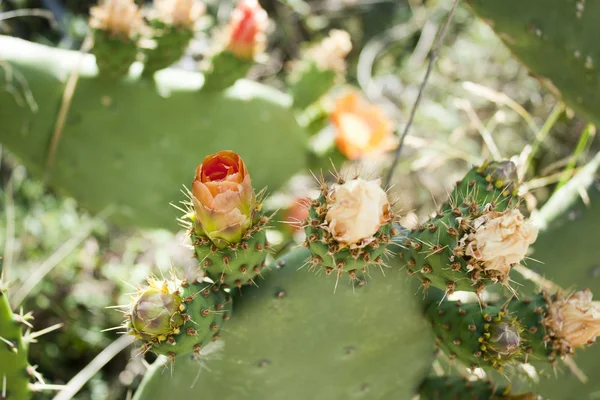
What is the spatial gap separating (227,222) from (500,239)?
37 centimetres

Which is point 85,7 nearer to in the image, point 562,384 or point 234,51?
point 234,51

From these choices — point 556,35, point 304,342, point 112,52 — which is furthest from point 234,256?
point 556,35

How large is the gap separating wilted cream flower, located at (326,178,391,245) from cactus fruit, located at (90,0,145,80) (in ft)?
2.90

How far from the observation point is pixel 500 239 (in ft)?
2.42

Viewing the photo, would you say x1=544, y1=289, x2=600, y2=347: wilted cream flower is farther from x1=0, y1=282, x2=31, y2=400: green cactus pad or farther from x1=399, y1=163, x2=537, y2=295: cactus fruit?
x1=0, y1=282, x2=31, y2=400: green cactus pad

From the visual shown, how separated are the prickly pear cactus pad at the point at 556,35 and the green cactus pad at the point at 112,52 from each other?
831 millimetres

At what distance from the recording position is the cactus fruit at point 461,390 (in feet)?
3.54

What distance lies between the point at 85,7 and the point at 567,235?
7.26 feet

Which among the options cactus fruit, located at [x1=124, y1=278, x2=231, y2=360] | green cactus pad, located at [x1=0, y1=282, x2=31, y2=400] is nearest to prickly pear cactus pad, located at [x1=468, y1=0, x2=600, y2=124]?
cactus fruit, located at [x1=124, y1=278, x2=231, y2=360]

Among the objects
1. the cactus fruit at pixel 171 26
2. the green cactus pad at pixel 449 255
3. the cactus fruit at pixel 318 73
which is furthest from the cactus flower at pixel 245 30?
the green cactus pad at pixel 449 255

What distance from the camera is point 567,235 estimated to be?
4.50 feet

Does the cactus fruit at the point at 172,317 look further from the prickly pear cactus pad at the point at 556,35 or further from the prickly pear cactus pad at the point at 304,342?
the prickly pear cactus pad at the point at 556,35

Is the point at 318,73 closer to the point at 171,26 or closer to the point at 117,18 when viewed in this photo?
the point at 171,26

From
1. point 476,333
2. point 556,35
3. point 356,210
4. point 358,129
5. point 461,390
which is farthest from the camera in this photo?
point 358,129
